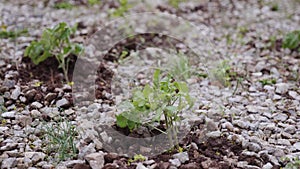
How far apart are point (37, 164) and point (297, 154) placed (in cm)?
127

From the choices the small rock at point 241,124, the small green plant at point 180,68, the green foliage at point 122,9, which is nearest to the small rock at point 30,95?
the small green plant at point 180,68

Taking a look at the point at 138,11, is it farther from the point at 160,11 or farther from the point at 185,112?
the point at 185,112

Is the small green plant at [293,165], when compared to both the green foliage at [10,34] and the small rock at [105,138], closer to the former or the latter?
the small rock at [105,138]

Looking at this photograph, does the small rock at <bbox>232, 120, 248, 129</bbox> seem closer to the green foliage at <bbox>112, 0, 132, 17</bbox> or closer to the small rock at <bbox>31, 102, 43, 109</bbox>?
the small rock at <bbox>31, 102, 43, 109</bbox>

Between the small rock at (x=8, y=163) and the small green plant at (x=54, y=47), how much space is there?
957 millimetres

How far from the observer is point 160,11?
4695 millimetres

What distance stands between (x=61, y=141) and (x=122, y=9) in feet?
7.75

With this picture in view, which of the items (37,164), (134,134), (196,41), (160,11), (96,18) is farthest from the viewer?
(160,11)

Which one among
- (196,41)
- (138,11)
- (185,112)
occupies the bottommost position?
(185,112)

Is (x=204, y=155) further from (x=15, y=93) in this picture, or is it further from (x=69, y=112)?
(x=15, y=93)

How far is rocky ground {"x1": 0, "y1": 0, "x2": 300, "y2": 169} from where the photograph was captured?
2322 millimetres

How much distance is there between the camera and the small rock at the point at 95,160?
2225mm

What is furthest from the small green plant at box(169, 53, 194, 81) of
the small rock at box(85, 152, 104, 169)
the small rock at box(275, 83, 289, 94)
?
the small rock at box(85, 152, 104, 169)

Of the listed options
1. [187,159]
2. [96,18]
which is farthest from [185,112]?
[96,18]
